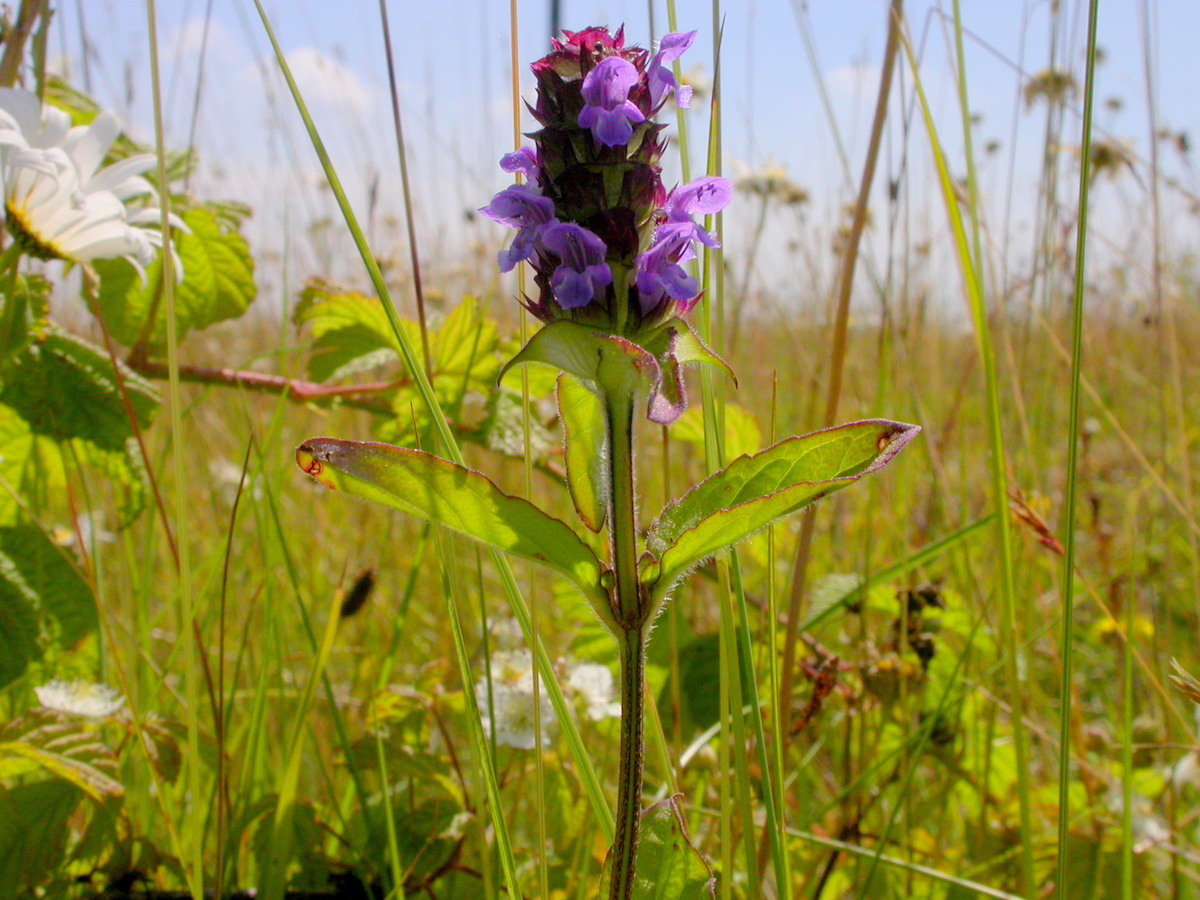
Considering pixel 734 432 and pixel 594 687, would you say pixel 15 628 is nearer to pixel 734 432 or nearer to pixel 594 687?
pixel 594 687

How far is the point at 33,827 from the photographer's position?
875mm

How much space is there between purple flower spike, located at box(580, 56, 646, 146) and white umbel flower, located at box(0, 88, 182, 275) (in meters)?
0.74

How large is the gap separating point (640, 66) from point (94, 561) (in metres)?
1.04

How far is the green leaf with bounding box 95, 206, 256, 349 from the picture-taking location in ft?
4.18

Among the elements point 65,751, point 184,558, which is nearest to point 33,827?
point 65,751

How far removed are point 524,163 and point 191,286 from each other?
2.83ft

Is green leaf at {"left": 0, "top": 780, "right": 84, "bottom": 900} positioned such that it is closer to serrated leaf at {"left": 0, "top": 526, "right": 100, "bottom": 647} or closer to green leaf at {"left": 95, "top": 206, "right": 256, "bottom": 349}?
serrated leaf at {"left": 0, "top": 526, "right": 100, "bottom": 647}

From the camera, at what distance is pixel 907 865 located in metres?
0.90

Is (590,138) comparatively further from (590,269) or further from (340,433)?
(340,433)

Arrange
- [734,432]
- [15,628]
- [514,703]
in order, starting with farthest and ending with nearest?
[734,432] → [514,703] → [15,628]

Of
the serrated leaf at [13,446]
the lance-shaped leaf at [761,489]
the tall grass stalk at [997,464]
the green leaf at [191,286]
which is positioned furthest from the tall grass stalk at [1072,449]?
the serrated leaf at [13,446]

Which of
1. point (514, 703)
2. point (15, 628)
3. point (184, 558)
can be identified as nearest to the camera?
point (184, 558)

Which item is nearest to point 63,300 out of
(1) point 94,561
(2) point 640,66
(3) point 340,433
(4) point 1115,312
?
(3) point 340,433

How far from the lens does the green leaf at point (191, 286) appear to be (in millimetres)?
1274
